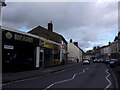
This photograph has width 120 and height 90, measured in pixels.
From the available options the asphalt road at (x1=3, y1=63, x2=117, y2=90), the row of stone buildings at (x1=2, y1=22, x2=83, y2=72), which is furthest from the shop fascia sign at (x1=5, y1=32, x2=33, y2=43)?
the asphalt road at (x1=3, y1=63, x2=117, y2=90)

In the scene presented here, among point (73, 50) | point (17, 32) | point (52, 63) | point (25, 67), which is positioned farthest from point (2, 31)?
point (73, 50)

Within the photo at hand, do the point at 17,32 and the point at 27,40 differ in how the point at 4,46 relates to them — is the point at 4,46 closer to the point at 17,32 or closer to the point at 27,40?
the point at 17,32

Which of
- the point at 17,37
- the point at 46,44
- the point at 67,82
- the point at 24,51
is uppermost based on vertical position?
the point at 17,37

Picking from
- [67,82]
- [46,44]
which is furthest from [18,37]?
[46,44]

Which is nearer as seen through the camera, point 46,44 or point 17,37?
point 17,37

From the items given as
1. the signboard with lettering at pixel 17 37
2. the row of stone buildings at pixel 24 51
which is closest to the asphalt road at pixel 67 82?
the row of stone buildings at pixel 24 51

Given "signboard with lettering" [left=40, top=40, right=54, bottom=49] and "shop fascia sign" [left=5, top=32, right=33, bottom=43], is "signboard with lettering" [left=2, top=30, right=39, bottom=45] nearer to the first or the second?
"shop fascia sign" [left=5, top=32, right=33, bottom=43]

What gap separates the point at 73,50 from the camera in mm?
75938

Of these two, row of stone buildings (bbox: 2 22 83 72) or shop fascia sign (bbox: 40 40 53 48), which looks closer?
row of stone buildings (bbox: 2 22 83 72)

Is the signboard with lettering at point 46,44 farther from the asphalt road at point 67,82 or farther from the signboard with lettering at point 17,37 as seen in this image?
the asphalt road at point 67,82

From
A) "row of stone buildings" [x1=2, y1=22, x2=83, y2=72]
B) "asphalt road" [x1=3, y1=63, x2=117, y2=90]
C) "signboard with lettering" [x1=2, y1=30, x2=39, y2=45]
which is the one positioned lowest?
"asphalt road" [x1=3, y1=63, x2=117, y2=90]

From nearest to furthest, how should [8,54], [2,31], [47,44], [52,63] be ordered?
[2,31] < [8,54] < [47,44] < [52,63]

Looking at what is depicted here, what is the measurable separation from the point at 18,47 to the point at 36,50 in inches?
163

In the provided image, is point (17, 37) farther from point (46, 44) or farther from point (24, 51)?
point (46, 44)
